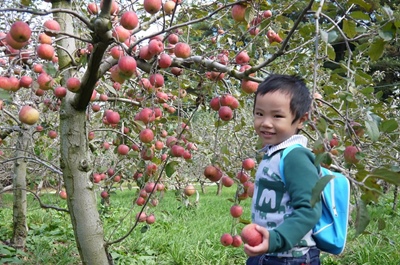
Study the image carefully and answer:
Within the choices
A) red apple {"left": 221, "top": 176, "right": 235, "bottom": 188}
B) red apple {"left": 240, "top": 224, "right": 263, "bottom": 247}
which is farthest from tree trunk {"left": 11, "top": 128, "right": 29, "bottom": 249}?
red apple {"left": 240, "top": 224, "right": 263, "bottom": 247}

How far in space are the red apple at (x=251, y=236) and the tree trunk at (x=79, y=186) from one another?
4.08 ft

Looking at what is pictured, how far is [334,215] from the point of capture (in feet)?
4.22

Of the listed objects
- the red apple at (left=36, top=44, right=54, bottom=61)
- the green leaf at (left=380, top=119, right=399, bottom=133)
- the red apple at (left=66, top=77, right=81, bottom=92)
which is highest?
the red apple at (left=36, top=44, right=54, bottom=61)

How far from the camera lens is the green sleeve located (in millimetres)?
1064

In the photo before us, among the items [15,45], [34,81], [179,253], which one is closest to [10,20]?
[34,81]

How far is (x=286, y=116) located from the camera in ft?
4.37

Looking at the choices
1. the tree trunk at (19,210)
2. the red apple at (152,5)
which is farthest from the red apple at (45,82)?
the tree trunk at (19,210)

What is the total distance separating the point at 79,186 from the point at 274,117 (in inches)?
44.9

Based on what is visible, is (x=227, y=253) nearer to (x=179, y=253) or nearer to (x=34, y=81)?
(x=179, y=253)

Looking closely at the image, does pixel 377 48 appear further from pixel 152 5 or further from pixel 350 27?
pixel 152 5

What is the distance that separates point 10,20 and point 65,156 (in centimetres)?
71

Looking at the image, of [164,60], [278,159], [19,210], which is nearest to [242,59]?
[164,60]

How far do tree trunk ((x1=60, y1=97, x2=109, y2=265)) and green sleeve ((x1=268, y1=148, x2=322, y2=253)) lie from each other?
1154 mm

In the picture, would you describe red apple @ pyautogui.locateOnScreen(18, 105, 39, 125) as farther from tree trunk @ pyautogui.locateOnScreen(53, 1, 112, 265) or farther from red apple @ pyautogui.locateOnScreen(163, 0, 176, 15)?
red apple @ pyautogui.locateOnScreen(163, 0, 176, 15)
